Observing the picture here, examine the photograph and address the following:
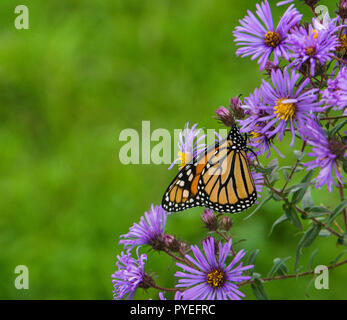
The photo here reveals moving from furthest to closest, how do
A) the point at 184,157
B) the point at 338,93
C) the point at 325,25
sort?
the point at 184,157 < the point at 325,25 < the point at 338,93

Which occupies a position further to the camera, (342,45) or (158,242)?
(158,242)

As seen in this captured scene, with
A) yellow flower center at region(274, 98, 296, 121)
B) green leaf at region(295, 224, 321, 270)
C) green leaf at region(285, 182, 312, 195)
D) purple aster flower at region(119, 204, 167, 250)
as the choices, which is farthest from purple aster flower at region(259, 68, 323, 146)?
purple aster flower at region(119, 204, 167, 250)

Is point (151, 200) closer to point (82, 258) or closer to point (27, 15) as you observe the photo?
point (82, 258)

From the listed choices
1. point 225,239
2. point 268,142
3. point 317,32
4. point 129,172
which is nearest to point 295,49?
point 317,32

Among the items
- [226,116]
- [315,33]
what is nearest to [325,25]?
[315,33]

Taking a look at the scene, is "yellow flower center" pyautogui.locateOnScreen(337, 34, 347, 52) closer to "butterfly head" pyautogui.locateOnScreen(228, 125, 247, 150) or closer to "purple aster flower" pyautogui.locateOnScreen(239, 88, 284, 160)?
"purple aster flower" pyautogui.locateOnScreen(239, 88, 284, 160)

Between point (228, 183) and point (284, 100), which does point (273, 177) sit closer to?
point (228, 183)

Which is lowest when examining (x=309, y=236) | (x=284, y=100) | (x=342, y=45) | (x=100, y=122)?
(x=309, y=236)

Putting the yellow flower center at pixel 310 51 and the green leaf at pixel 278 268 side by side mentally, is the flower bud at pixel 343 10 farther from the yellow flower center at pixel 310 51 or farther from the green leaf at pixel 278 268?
the green leaf at pixel 278 268

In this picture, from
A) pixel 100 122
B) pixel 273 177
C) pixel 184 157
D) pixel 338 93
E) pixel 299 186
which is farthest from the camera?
pixel 100 122
